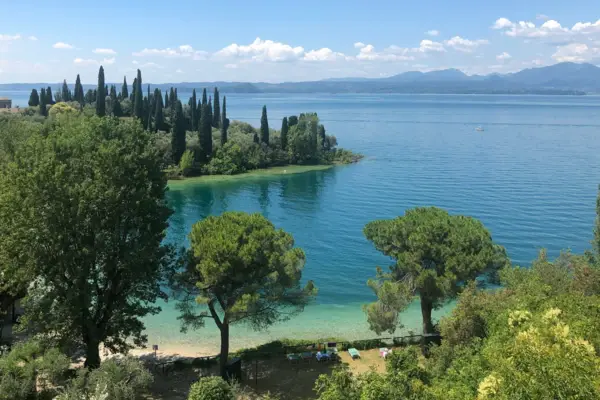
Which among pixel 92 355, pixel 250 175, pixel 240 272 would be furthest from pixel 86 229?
pixel 250 175

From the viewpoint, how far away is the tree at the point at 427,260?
869 inches

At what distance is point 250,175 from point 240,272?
60916 millimetres

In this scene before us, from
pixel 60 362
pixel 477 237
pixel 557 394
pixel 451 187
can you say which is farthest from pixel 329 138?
pixel 557 394

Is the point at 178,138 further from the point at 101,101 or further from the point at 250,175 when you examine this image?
the point at 101,101

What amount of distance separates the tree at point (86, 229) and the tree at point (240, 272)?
167cm

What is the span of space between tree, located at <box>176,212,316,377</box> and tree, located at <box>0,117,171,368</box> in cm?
167

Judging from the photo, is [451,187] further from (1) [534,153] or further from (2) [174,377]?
(2) [174,377]

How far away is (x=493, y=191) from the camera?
65312 millimetres

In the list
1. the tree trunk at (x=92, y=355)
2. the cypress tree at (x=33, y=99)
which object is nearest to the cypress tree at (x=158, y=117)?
the cypress tree at (x=33, y=99)

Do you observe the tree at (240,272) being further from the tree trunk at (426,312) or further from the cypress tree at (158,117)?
the cypress tree at (158,117)

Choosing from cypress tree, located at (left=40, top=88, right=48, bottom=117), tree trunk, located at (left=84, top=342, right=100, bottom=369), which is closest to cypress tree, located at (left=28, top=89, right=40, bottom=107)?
cypress tree, located at (left=40, top=88, right=48, bottom=117)

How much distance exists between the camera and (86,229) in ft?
64.5

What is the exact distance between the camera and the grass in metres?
73.5

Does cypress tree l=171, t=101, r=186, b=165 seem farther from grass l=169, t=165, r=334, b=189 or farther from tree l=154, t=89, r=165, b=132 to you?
tree l=154, t=89, r=165, b=132
